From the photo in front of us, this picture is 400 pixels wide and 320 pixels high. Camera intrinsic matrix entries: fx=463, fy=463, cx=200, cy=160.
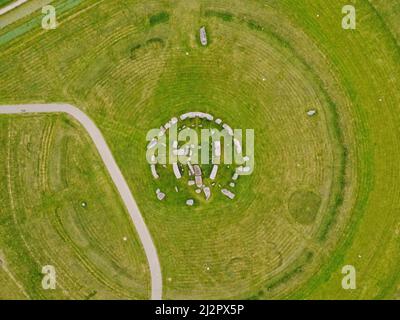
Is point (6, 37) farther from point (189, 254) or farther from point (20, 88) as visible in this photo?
point (189, 254)

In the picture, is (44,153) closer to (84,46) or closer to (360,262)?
(84,46)

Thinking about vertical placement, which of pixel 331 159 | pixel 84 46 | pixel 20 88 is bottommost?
pixel 331 159

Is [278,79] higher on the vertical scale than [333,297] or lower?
higher

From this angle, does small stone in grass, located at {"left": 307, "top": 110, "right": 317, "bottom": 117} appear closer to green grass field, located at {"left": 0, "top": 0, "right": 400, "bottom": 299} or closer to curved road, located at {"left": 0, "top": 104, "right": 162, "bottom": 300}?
green grass field, located at {"left": 0, "top": 0, "right": 400, "bottom": 299}

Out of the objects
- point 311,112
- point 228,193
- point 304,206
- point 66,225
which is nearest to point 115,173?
point 66,225

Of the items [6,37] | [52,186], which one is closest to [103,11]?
[6,37]
